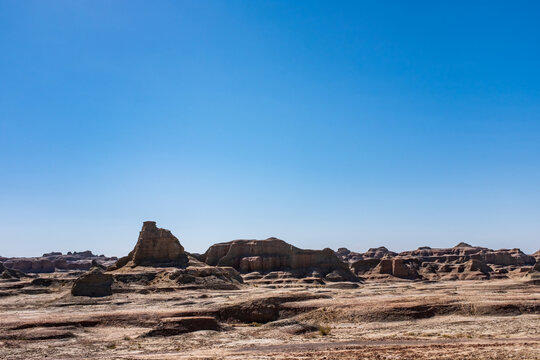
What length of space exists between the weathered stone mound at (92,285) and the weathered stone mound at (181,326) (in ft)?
91.5

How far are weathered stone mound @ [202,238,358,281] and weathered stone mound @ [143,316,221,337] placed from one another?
6394 centimetres

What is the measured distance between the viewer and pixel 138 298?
56.5 m

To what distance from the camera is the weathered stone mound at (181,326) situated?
32.5 meters

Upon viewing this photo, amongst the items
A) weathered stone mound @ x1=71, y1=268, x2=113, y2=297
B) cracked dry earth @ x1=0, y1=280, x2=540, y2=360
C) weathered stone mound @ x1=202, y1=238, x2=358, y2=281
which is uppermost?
weathered stone mound @ x1=202, y1=238, x2=358, y2=281

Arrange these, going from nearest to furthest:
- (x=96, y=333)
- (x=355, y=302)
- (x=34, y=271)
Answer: (x=96, y=333)
(x=355, y=302)
(x=34, y=271)

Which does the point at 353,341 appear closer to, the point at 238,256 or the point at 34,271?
the point at 238,256

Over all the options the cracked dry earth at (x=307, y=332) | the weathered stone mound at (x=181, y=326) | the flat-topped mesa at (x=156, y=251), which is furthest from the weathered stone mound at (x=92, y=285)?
the weathered stone mound at (x=181, y=326)

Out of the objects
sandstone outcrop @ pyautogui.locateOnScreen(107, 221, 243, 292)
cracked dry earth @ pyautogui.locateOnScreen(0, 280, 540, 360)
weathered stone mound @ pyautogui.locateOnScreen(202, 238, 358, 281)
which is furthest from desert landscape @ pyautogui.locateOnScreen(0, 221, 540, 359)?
weathered stone mound @ pyautogui.locateOnScreen(202, 238, 358, 281)

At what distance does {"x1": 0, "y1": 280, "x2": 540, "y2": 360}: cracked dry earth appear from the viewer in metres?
23.6

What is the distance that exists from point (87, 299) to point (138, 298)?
5.82 m

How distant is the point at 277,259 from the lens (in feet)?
342

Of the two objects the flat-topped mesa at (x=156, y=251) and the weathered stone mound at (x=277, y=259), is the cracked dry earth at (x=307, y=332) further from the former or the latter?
the weathered stone mound at (x=277, y=259)

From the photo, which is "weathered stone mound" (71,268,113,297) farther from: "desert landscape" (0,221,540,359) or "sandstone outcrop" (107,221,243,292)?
"sandstone outcrop" (107,221,243,292)

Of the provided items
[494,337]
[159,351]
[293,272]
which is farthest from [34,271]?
[494,337]
